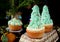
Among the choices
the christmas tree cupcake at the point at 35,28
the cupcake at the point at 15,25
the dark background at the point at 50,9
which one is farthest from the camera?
the dark background at the point at 50,9

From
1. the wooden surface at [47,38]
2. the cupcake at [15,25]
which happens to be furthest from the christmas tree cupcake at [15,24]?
the wooden surface at [47,38]

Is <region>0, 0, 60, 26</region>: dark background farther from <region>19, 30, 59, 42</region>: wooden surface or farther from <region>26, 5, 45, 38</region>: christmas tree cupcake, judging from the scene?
<region>26, 5, 45, 38</region>: christmas tree cupcake

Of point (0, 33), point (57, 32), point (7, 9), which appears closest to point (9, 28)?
point (0, 33)

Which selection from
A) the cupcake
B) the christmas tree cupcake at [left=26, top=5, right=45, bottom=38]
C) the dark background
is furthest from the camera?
the dark background

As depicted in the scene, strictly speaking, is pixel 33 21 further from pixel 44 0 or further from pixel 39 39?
pixel 44 0

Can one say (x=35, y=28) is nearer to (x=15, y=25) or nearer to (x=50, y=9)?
(x=15, y=25)

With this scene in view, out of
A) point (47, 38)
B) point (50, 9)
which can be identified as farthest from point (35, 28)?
point (50, 9)

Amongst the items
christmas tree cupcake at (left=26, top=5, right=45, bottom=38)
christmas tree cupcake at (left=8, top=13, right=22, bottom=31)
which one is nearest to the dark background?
christmas tree cupcake at (left=8, top=13, right=22, bottom=31)

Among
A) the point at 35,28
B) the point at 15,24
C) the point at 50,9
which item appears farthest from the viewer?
the point at 50,9

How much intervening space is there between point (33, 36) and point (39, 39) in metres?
0.04

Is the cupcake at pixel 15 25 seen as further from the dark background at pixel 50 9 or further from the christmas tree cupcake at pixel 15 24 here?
the dark background at pixel 50 9

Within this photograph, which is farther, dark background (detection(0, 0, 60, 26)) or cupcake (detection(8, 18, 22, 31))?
dark background (detection(0, 0, 60, 26))

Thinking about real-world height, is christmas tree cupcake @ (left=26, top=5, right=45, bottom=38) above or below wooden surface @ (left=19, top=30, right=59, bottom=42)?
above

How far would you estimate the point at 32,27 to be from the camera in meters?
1.08
